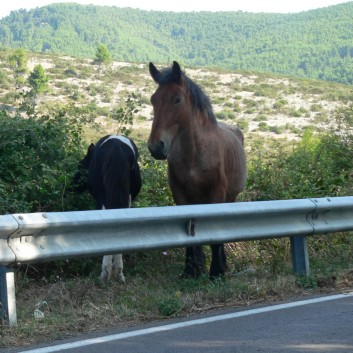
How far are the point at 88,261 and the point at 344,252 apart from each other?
2.93 metres

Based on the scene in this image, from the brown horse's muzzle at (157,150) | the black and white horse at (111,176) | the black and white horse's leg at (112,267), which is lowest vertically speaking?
the black and white horse's leg at (112,267)

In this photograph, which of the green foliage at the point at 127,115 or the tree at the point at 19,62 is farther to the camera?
the tree at the point at 19,62

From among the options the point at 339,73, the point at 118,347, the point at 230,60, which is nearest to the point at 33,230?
the point at 118,347

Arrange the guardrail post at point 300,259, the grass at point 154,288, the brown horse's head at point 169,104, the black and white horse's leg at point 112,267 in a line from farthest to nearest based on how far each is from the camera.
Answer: the black and white horse's leg at point 112,267 < the brown horse's head at point 169,104 < the guardrail post at point 300,259 < the grass at point 154,288

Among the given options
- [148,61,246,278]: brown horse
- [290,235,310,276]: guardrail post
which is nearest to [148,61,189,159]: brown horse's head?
[148,61,246,278]: brown horse

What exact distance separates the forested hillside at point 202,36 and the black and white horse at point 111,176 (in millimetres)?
82883

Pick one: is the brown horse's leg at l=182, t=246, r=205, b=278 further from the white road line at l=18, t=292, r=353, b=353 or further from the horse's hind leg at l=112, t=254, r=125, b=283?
the white road line at l=18, t=292, r=353, b=353

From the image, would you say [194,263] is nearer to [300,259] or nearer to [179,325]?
[300,259]

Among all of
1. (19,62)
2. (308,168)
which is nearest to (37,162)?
(308,168)

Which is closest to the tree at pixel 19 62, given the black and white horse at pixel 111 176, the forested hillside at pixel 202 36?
the forested hillside at pixel 202 36

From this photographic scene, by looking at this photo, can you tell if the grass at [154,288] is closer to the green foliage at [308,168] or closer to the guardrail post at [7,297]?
the guardrail post at [7,297]

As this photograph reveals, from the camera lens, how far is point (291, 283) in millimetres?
8375

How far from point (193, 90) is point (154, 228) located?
8.62 ft

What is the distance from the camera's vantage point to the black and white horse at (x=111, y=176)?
412 inches
